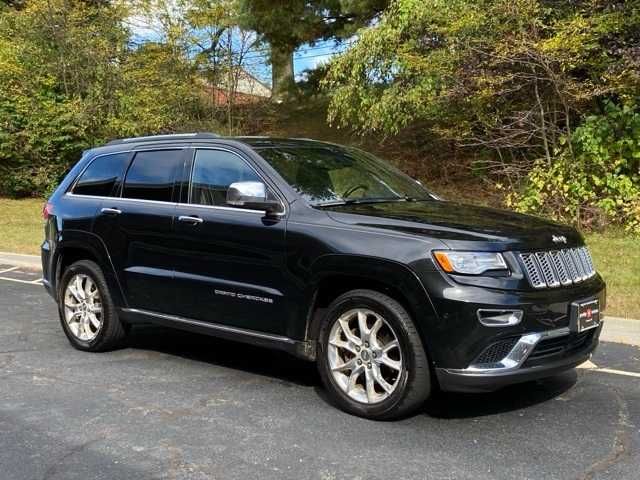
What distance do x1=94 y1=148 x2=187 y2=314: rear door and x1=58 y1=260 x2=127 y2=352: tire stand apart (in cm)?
29

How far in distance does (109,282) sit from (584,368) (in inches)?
153

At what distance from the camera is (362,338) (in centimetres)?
462

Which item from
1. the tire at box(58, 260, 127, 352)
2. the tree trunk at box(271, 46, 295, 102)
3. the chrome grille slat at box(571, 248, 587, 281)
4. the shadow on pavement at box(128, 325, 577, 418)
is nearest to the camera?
the chrome grille slat at box(571, 248, 587, 281)

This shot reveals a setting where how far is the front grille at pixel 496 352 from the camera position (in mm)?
4203

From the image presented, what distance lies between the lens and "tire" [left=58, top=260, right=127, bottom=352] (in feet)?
20.4

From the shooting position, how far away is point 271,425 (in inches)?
181

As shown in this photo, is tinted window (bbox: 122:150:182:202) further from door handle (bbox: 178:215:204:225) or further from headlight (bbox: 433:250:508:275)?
headlight (bbox: 433:250:508:275)

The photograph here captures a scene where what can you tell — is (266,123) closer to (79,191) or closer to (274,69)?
(274,69)

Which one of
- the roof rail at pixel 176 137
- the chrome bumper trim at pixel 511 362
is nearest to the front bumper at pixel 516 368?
the chrome bumper trim at pixel 511 362

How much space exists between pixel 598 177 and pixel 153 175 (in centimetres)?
838

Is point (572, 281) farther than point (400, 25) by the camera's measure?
No

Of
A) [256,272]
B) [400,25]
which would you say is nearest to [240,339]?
[256,272]

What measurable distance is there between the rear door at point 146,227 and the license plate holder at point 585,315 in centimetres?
287

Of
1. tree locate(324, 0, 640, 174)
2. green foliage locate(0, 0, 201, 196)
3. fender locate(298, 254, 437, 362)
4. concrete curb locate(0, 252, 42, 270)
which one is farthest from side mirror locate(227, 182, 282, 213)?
green foliage locate(0, 0, 201, 196)
